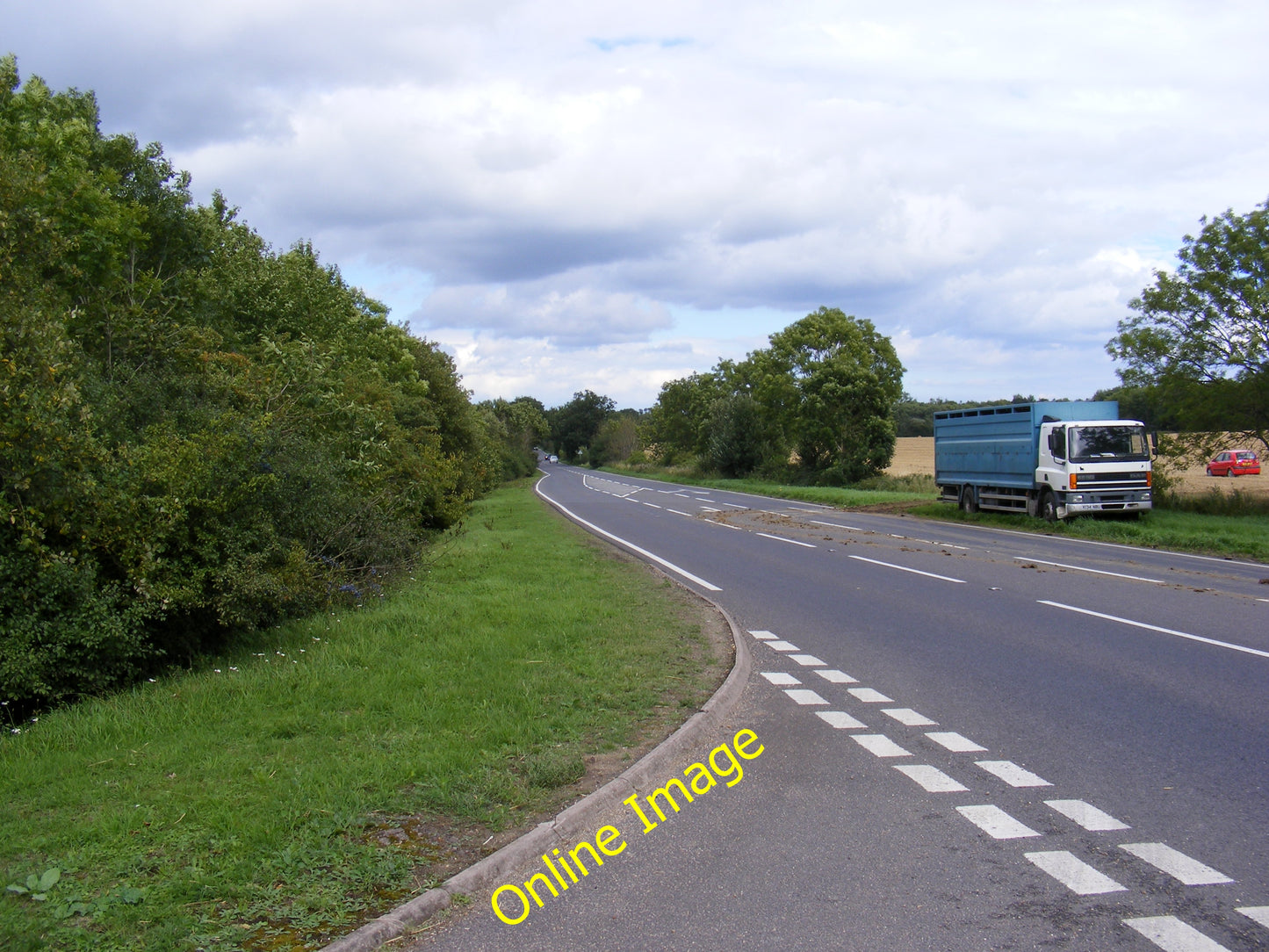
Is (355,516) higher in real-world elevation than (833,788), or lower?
higher

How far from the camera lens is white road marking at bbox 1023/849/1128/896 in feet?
12.8

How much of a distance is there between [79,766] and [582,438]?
15294 centimetres

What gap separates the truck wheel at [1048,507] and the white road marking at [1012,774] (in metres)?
19.7

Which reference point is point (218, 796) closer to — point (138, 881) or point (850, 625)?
point (138, 881)

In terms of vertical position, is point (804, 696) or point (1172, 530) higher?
point (804, 696)

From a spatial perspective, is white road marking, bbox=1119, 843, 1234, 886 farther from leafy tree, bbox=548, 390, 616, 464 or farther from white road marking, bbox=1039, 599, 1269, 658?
leafy tree, bbox=548, 390, 616, 464

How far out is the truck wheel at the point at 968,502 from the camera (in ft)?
90.7

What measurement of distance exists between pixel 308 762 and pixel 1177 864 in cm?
460

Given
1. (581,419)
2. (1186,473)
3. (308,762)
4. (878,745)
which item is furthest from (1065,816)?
(581,419)

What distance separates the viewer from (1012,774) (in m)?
5.37

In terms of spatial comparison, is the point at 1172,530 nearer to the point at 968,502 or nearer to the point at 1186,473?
the point at 968,502

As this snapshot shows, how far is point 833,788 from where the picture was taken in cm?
525

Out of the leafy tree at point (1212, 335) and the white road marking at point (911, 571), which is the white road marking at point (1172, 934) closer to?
the white road marking at point (911, 571)

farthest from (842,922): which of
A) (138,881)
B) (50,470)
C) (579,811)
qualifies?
(50,470)
